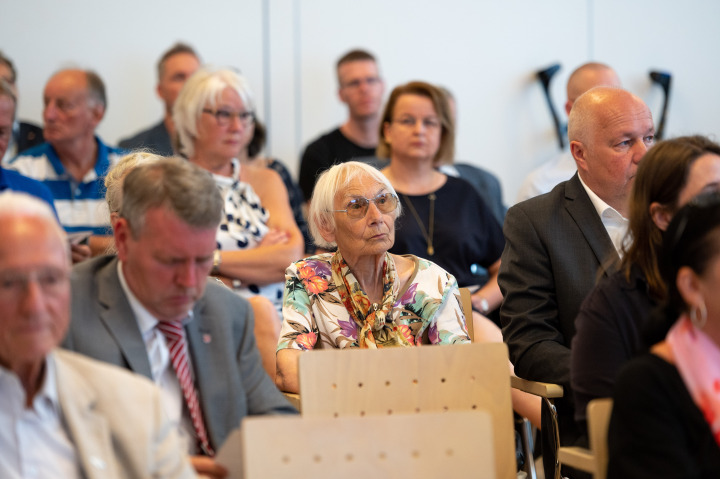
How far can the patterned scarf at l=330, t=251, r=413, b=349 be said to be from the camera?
295cm

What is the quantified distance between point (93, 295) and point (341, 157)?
9.89 ft

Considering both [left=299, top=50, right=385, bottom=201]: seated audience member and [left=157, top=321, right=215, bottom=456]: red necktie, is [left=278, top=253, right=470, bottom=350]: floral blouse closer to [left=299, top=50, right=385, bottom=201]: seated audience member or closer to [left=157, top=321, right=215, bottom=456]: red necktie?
[left=157, top=321, right=215, bottom=456]: red necktie

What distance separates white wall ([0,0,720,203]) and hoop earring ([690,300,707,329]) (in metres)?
3.91

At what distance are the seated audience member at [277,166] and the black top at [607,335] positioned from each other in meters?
2.23

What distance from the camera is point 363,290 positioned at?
9.95 ft

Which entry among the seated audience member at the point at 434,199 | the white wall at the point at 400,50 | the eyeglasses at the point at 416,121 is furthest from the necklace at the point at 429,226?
the white wall at the point at 400,50

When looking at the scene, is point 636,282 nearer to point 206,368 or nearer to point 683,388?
point 683,388

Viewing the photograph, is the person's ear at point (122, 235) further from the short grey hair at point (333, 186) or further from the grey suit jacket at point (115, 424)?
the short grey hair at point (333, 186)

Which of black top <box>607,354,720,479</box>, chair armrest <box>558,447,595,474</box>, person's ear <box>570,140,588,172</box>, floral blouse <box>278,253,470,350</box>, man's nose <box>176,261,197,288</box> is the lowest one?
chair armrest <box>558,447,595,474</box>

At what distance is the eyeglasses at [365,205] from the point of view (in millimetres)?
3055

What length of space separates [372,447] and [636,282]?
921 mm

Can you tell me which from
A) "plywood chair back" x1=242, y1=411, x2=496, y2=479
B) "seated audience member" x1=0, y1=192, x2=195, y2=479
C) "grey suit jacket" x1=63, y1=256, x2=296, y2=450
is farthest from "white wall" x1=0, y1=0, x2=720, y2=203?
"plywood chair back" x1=242, y1=411, x2=496, y2=479

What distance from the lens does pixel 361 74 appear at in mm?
5199

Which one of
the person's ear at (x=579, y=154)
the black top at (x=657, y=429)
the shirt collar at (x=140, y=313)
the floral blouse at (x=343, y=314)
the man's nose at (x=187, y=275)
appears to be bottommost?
the floral blouse at (x=343, y=314)
